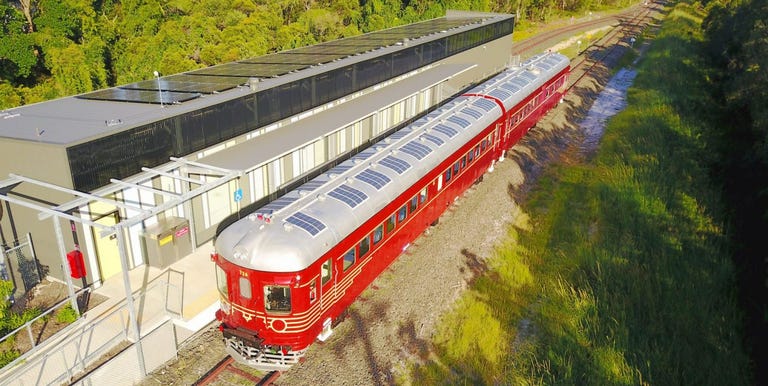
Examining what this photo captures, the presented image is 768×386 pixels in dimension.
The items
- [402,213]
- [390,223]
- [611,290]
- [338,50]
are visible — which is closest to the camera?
[611,290]

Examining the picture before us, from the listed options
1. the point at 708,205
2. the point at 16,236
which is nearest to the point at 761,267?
the point at 708,205

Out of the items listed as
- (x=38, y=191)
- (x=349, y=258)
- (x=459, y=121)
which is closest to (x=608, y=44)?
(x=459, y=121)

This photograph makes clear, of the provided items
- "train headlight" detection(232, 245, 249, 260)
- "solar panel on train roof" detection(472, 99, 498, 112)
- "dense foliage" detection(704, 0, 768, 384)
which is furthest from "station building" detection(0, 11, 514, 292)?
"dense foliage" detection(704, 0, 768, 384)

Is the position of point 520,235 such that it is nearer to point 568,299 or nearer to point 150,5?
point 568,299

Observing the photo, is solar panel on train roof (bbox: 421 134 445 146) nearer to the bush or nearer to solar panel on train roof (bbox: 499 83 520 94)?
solar panel on train roof (bbox: 499 83 520 94)

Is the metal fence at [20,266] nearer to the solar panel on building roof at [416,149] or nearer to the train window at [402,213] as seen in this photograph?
the train window at [402,213]

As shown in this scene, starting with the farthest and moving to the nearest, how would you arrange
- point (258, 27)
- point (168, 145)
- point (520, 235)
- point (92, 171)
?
point (258, 27) < point (520, 235) < point (168, 145) < point (92, 171)

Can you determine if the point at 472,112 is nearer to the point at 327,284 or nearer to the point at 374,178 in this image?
the point at 374,178
